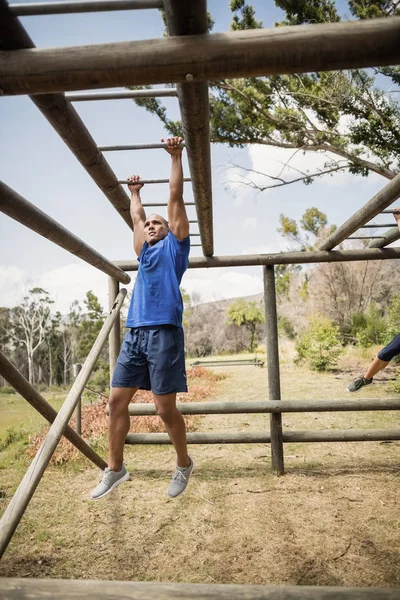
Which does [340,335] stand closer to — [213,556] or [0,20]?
[213,556]

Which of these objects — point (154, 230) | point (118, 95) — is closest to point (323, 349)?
point (154, 230)

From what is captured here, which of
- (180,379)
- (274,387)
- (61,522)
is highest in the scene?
(180,379)

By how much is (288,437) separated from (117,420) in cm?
189

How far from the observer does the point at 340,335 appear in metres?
17.8

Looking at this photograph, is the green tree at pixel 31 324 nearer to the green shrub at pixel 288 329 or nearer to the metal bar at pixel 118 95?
the green shrub at pixel 288 329

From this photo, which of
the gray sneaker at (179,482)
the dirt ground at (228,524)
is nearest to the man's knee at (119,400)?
the gray sneaker at (179,482)

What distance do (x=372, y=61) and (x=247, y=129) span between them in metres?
7.41

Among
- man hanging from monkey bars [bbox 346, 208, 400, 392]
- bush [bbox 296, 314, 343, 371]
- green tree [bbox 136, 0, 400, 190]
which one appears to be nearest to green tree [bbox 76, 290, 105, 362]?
bush [bbox 296, 314, 343, 371]

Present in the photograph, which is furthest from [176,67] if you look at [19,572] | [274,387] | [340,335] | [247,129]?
[340,335]

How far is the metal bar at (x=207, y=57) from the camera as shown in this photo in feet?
3.65

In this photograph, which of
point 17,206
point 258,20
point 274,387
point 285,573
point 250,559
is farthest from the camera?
point 258,20

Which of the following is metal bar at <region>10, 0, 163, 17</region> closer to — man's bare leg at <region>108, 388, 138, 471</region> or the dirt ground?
man's bare leg at <region>108, 388, 138, 471</region>

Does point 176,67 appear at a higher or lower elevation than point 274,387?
higher

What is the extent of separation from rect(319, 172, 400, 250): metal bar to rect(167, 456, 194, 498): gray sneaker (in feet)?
6.61
